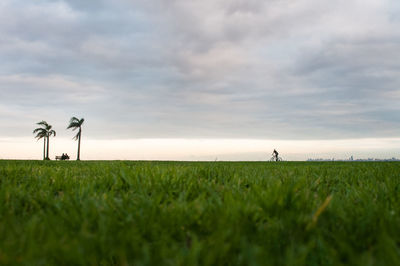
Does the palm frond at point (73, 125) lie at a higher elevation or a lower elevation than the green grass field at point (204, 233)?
higher

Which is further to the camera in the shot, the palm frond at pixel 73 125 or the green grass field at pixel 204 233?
the palm frond at pixel 73 125

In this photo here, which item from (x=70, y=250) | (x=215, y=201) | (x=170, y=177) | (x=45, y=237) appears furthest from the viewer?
(x=170, y=177)

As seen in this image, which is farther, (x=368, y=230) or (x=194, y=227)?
(x=194, y=227)

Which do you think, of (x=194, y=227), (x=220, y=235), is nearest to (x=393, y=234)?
(x=220, y=235)

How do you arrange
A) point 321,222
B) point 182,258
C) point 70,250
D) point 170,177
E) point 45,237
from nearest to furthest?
1. point 182,258
2. point 70,250
3. point 45,237
4. point 321,222
5. point 170,177

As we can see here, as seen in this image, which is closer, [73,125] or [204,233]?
[204,233]

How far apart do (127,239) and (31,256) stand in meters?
0.47

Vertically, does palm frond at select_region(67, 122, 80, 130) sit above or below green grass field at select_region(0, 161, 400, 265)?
above

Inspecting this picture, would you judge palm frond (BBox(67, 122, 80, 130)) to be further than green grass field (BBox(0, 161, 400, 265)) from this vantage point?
Yes

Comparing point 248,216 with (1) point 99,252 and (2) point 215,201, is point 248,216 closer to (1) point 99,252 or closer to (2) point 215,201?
(2) point 215,201

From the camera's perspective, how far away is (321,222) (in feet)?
6.81

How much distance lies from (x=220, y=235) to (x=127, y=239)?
0.53m

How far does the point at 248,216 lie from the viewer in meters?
2.16

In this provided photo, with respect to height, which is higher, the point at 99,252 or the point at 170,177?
the point at 170,177
